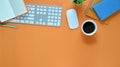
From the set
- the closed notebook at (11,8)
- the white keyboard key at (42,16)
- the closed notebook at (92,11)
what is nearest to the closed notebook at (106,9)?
the closed notebook at (92,11)

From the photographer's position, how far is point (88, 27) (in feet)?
3.56

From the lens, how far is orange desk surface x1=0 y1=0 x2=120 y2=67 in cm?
111

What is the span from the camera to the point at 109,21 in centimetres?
112

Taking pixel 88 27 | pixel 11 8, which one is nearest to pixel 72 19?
pixel 88 27

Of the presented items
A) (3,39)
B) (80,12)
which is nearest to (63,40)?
(80,12)

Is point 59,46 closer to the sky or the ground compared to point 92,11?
closer to the ground

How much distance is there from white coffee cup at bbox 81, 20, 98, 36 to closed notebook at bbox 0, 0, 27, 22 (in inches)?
10.6

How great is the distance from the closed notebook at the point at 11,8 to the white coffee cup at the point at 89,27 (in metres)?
0.27

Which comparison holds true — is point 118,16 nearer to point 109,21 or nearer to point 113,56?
point 109,21

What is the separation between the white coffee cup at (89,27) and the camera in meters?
1.07

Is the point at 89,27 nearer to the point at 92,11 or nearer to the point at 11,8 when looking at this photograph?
the point at 92,11

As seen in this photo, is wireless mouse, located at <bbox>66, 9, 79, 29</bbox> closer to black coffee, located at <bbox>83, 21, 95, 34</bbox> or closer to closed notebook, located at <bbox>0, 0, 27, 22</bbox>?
black coffee, located at <bbox>83, 21, 95, 34</bbox>

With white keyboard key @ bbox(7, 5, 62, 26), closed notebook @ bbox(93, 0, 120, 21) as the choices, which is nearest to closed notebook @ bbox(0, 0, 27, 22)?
white keyboard key @ bbox(7, 5, 62, 26)

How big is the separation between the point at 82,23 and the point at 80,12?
0.05 meters
